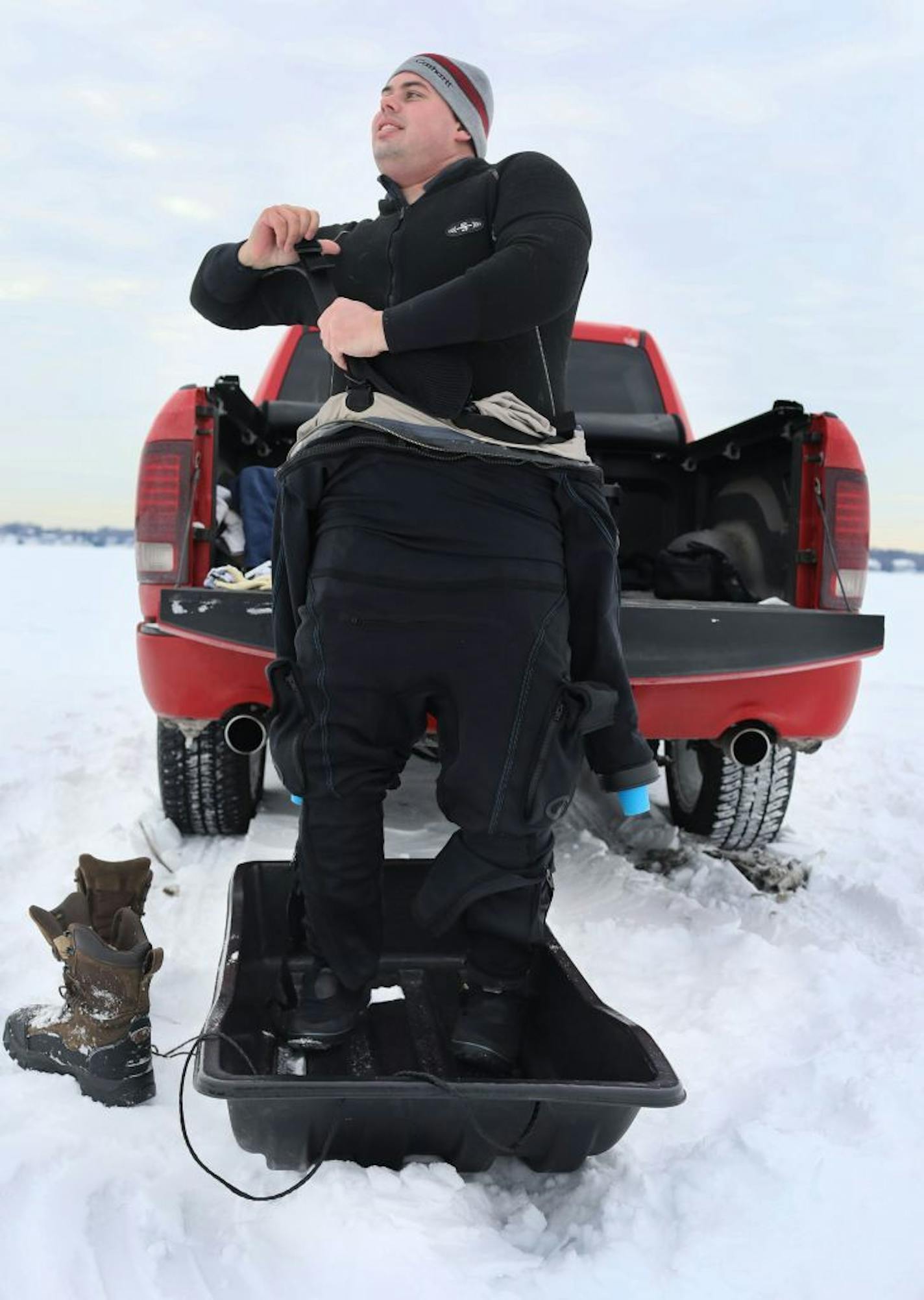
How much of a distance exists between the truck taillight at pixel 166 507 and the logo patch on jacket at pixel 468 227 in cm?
128

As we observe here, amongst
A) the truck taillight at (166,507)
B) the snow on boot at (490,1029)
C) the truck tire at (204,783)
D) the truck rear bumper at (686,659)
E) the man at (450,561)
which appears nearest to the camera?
the man at (450,561)

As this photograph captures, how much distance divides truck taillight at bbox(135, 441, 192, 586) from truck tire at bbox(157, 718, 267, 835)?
1.80 feet

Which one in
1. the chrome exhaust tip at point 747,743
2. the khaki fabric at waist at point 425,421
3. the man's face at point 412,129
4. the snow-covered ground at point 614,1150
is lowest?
the snow-covered ground at point 614,1150

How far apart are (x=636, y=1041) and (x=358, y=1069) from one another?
0.59m

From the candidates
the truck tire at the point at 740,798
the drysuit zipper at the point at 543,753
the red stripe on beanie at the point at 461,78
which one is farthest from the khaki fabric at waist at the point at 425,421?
the truck tire at the point at 740,798

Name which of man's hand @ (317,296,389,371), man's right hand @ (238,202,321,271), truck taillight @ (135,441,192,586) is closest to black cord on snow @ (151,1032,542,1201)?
man's hand @ (317,296,389,371)

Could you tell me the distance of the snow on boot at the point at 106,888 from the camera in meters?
2.26

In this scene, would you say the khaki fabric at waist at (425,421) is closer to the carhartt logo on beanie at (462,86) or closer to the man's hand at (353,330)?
the man's hand at (353,330)

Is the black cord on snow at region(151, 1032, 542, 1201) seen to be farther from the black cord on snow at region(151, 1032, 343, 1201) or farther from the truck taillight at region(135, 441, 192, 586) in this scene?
the truck taillight at region(135, 441, 192, 586)

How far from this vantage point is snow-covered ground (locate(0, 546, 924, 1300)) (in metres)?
1.50

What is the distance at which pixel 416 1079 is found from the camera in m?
1.75

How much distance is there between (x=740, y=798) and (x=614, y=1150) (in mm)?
1772

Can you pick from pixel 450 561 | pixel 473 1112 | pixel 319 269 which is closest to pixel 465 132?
pixel 319 269

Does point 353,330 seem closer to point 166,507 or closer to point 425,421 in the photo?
point 425,421
